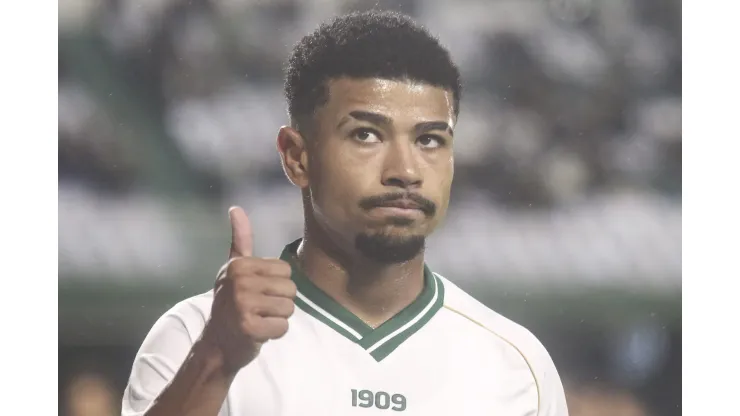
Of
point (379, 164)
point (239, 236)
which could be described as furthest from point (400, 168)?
point (239, 236)

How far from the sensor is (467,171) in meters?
1.67

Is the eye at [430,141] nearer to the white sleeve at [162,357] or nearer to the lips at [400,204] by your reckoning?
the lips at [400,204]

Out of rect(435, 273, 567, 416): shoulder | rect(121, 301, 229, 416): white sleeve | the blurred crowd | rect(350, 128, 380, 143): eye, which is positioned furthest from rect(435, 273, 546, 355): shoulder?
rect(121, 301, 229, 416): white sleeve

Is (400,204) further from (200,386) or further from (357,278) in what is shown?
(200,386)

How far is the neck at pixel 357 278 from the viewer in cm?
147

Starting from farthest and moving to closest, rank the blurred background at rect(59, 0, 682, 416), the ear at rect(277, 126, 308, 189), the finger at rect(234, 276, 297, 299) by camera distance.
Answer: the blurred background at rect(59, 0, 682, 416), the ear at rect(277, 126, 308, 189), the finger at rect(234, 276, 297, 299)

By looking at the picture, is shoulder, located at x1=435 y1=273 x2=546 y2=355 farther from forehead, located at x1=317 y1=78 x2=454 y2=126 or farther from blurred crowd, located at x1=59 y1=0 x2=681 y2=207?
forehead, located at x1=317 y1=78 x2=454 y2=126

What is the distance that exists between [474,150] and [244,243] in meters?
0.58

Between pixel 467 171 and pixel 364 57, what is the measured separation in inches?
13.0

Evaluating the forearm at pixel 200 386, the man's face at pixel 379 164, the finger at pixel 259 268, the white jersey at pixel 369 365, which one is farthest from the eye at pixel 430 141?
the forearm at pixel 200 386

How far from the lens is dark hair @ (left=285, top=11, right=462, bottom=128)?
145 cm

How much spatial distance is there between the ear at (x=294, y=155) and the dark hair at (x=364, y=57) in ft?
0.10

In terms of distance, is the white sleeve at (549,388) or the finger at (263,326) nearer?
the finger at (263,326)

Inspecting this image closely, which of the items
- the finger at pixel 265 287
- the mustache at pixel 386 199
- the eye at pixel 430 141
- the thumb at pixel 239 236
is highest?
the eye at pixel 430 141
